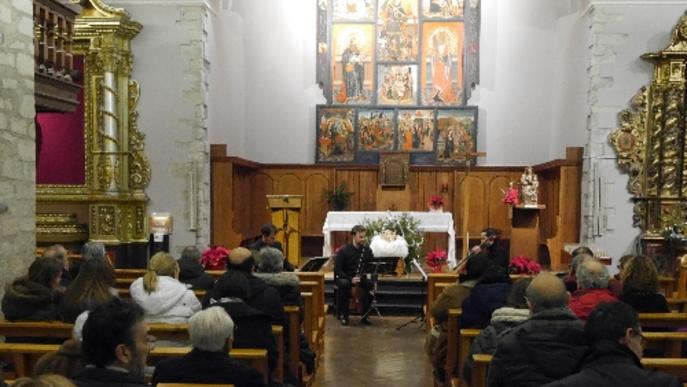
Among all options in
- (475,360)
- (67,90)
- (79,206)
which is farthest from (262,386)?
(79,206)

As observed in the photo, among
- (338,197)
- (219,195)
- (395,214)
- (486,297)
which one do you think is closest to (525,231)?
(395,214)

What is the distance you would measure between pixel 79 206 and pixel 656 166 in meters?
9.83

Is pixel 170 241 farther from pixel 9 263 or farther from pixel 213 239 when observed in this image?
pixel 9 263

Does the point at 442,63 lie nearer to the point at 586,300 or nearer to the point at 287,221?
the point at 287,221

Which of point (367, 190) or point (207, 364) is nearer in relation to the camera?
point (207, 364)

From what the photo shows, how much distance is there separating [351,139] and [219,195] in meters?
4.33

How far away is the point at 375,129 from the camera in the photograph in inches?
685

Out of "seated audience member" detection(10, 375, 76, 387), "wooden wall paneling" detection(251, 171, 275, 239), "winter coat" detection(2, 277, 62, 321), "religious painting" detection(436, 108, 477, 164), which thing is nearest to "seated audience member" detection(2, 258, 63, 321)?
"winter coat" detection(2, 277, 62, 321)

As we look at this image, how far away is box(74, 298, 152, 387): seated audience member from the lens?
9.20 ft

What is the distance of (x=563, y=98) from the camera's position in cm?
1623

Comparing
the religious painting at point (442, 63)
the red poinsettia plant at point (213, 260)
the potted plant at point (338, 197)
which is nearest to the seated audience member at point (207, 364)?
the red poinsettia plant at point (213, 260)

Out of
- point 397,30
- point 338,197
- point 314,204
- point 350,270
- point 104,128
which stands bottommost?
point 350,270

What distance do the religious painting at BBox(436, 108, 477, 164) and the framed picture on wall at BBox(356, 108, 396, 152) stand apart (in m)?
1.11

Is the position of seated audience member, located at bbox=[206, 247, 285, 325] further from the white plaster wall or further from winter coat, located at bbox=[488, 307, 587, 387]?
the white plaster wall
